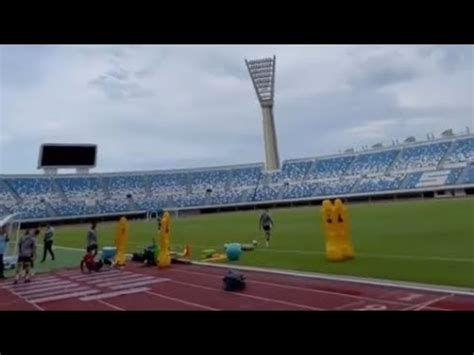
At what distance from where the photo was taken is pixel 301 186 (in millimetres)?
61719

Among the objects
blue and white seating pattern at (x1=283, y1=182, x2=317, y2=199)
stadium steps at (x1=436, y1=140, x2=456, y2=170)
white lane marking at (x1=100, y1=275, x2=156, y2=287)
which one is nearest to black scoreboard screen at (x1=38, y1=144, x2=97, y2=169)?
blue and white seating pattern at (x1=283, y1=182, x2=317, y2=199)

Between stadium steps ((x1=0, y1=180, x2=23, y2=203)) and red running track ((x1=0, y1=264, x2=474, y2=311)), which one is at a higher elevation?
stadium steps ((x1=0, y1=180, x2=23, y2=203))

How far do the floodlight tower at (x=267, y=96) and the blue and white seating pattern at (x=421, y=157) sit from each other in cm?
2090

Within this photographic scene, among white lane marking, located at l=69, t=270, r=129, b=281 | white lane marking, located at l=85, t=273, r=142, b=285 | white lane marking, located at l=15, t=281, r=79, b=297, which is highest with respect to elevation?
white lane marking, located at l=69, t=270, r=129, b=281

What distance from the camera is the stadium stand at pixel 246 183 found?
51.9 meters

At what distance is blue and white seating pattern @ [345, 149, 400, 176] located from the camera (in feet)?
189

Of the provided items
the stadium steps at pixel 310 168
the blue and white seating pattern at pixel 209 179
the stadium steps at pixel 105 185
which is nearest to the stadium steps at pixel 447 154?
the stadium steps at pixel 310 168

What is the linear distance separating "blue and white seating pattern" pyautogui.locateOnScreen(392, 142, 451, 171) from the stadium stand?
0.10 metres

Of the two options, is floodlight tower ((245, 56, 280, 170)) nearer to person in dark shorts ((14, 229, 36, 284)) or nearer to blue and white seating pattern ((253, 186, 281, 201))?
blue and white seating pattern ((253, 186, 281, 201))

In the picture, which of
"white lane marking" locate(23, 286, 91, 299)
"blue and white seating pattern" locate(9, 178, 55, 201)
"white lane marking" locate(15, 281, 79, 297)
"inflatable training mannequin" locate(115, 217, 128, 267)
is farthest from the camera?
"blue and white seating pattern" locate(9, 178, 55, 201)

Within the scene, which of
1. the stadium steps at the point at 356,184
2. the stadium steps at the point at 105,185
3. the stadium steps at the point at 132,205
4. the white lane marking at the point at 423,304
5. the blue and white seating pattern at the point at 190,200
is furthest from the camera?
the blue and white seating pattern at the point at 190,200

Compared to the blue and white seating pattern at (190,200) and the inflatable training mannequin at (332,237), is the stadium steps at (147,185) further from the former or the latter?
the inflatable training mannequin at (332,237)
